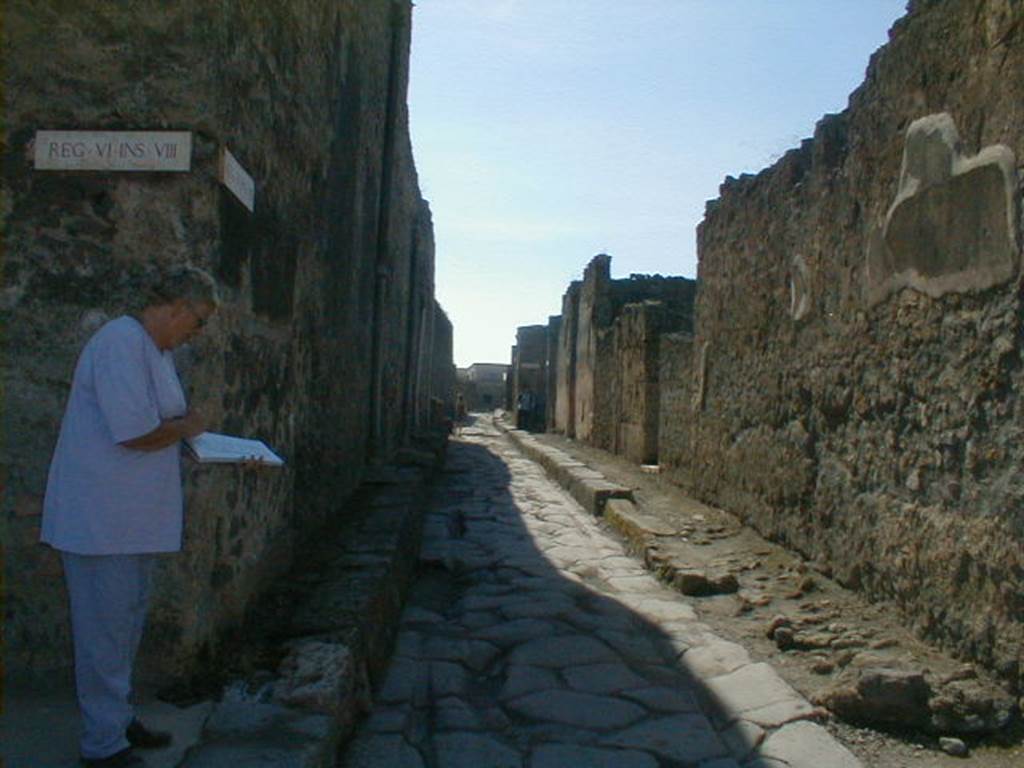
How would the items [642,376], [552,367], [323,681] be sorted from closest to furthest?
[323,681], [642,376], [552,367]

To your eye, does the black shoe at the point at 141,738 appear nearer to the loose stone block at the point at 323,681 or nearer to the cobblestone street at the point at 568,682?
the loose stone block at the point at 323,681

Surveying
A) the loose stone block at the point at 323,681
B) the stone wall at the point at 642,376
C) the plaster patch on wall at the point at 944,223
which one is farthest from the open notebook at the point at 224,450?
the stone wall at the point at 642,376

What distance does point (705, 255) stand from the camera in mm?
8398

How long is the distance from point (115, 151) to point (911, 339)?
10.1 feet

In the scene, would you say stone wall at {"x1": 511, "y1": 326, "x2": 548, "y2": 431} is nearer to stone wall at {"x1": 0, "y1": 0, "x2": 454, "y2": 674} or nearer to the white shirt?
stone wall at {"x1": 0, "y1": 0, "x2": 454, "y2": 674}

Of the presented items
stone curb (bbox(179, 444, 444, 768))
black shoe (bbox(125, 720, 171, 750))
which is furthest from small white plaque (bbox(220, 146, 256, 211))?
black shoe (bbox(125, 720, 171, 750))

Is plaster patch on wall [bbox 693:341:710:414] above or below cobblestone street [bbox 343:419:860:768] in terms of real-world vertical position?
above

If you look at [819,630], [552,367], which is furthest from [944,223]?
[552,367]

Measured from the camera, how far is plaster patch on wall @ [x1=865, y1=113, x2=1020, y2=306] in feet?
11.3

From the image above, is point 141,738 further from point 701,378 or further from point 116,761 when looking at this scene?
point 701,378

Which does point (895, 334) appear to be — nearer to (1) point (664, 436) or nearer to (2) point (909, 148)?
(2) point (909, 148)

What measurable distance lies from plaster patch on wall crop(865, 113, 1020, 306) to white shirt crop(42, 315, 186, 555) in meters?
2.69

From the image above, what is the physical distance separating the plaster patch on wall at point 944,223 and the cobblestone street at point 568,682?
165cm

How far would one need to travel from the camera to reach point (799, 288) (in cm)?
585
